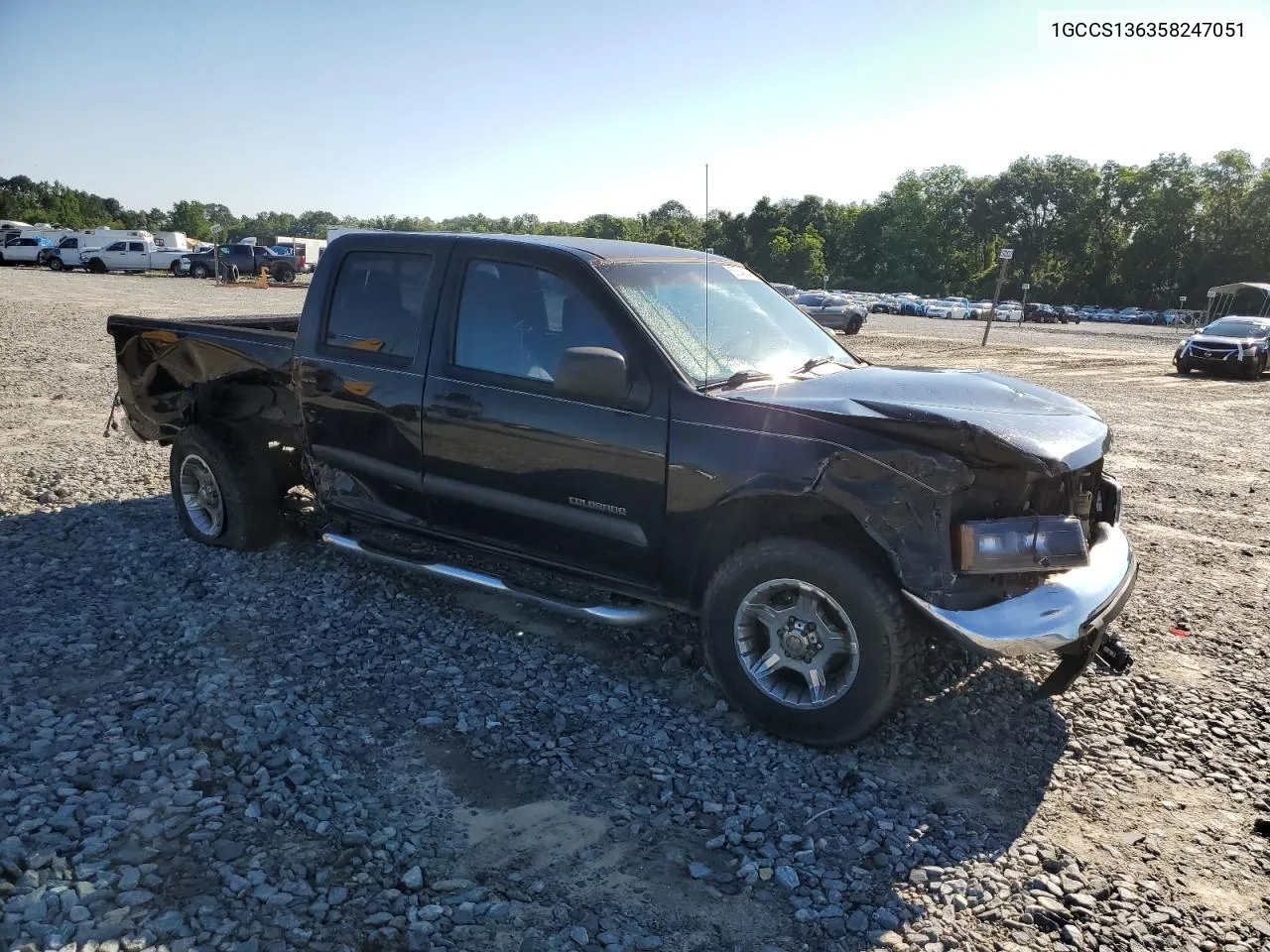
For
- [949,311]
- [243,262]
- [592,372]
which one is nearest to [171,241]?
[243,262]

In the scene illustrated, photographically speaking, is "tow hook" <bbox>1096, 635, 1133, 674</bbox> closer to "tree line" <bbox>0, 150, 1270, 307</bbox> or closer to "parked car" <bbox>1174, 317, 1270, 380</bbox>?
"parked car" <bbox>1174, 317, 1270, 380</bbox>

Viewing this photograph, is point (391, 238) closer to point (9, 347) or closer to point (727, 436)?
point (727, 436)

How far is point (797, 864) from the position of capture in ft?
9.66

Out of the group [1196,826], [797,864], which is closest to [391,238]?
[797,864]

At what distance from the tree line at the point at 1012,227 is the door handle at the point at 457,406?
6920cm

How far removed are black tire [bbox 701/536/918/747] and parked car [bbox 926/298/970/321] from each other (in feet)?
196

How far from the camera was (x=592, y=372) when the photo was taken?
367 cm

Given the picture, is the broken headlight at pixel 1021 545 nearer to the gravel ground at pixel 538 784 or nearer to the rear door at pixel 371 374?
the gravel ground at pixel 538 784

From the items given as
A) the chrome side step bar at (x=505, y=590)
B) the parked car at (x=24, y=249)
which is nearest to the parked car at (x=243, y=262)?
the parked car at (x=24, y=249)

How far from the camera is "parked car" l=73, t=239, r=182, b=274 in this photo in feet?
143

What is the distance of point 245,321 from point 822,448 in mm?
4671

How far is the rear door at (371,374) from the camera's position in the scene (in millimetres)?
4531

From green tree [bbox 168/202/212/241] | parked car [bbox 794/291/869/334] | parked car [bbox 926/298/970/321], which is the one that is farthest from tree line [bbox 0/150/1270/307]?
parked car [bbox 794/291/869/334]

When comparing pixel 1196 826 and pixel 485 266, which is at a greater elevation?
pixel 485 266
